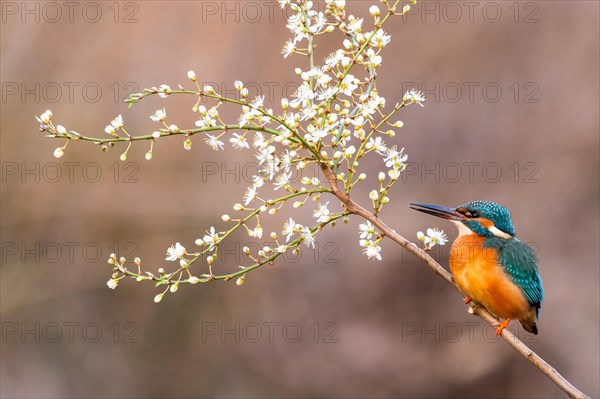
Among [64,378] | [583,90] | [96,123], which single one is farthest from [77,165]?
[583,90]

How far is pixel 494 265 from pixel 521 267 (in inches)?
5.6

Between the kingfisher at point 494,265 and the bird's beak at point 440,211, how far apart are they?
2.9 inches

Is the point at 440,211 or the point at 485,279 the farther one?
the point at 485,279

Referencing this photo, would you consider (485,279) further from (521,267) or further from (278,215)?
(278,215)

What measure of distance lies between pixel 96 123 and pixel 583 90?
4584mm

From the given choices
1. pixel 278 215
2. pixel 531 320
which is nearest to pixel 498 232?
pixel 531 320

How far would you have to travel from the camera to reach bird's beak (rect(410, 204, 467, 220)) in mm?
2709

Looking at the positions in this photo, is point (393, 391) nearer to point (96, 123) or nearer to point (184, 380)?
point (184, 380)

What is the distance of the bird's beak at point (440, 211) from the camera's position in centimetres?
271

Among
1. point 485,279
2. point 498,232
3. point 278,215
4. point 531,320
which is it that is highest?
point 278,215

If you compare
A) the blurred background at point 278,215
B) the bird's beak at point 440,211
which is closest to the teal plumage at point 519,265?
the bird's beak at point 440,211

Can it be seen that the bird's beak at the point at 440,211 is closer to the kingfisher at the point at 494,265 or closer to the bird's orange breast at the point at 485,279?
the kingfisher at the point at 494,265

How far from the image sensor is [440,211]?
291 cm

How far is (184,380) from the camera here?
7707 mm
